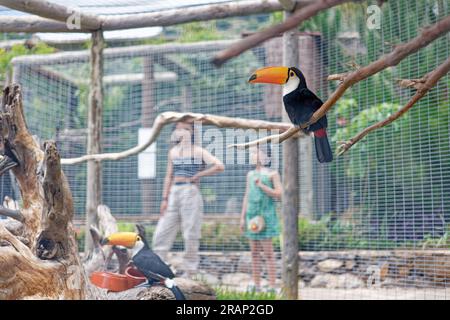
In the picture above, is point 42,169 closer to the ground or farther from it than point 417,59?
closer to the ground

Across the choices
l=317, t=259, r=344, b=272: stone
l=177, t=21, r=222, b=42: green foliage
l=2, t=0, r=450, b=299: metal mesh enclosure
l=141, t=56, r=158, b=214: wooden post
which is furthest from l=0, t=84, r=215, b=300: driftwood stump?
l=177, t=21, r=222, b=42: green foliage

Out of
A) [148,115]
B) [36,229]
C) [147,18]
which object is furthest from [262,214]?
[36,229]

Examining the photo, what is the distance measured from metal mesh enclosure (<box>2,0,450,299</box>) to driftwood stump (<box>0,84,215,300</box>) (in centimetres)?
75

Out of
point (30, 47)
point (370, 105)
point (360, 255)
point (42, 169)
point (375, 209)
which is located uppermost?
point (30, 47)

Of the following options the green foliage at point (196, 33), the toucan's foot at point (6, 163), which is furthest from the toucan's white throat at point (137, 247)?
the green foliage at point (196, 33)

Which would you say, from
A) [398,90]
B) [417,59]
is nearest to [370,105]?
[398,90]

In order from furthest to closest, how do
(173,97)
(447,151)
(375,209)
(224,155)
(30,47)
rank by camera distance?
(173,97)
(30,47)
(375,209)
(447,151)
(224,155)

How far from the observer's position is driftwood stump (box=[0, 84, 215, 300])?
92.9 inches

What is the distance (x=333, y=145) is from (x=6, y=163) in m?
2.08

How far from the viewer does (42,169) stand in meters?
2.48

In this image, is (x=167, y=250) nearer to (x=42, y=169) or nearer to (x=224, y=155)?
(x=224, y=155)

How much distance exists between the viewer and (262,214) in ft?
13.9

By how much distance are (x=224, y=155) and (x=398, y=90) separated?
173 cm

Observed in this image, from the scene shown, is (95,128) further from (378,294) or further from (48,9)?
(378,294)
